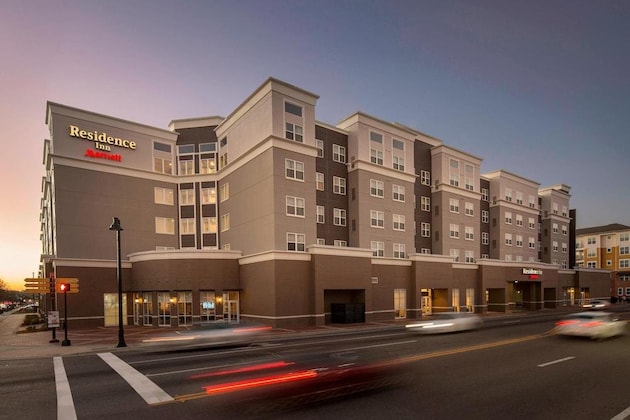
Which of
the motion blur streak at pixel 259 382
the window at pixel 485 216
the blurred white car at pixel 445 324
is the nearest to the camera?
the motion blur streak at pixel 259 382

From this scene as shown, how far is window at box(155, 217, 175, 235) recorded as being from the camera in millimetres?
39188

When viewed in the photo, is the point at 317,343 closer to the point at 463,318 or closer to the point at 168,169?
the point at 463,318

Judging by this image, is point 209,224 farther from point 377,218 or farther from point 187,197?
point 377,218

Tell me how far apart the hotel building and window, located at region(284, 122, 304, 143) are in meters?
0.12

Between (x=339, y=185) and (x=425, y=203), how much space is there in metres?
13.8

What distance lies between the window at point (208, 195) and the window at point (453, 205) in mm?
28317

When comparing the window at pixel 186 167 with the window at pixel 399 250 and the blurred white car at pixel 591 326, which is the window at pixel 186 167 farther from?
the blurred white car at pixel 591 326

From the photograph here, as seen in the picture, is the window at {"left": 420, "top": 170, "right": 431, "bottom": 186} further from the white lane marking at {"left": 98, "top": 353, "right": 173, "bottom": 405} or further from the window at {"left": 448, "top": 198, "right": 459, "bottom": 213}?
the white lane marking at {"left": 98, "top": 353, "right": 173, "bottom": 405}

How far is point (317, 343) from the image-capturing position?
20.4 meters

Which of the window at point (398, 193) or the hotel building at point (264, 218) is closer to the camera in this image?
the hotel building at point (264, 218)

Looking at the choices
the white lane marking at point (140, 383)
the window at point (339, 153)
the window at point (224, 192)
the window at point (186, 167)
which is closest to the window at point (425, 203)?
the window at point (339, 153)

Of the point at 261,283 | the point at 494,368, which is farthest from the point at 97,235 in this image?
the point at 494,368

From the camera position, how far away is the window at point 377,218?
38062mm

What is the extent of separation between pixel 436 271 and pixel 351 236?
10993 mm
